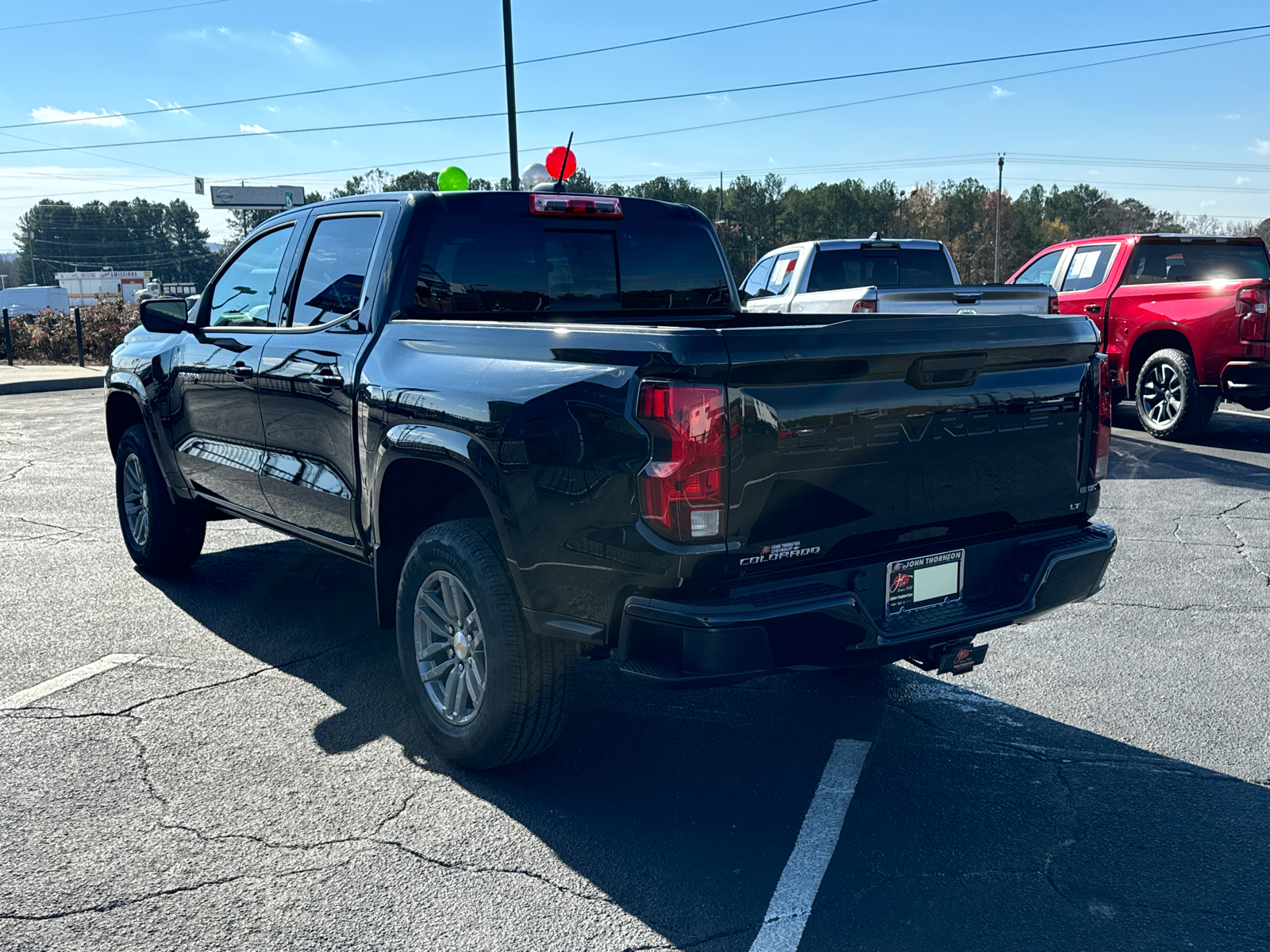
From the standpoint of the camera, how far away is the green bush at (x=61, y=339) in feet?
82.2

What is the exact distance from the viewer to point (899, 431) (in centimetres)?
319

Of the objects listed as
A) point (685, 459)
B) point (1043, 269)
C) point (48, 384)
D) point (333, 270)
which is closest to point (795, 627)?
point (685, 459)

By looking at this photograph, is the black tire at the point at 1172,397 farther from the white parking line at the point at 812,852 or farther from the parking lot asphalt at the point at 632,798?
the white parking line at the point at 812,852

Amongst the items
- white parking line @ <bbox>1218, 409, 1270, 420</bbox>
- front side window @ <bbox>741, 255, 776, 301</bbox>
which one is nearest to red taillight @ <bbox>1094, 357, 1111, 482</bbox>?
front side window @ <bbox>741, 255, 776, 301</bbox>

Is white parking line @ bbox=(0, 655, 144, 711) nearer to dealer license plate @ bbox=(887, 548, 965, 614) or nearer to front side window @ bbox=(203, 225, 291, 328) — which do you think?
front side window @ bbox=(203, 225, 291, 328)

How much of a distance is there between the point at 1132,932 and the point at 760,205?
116929 millimetres

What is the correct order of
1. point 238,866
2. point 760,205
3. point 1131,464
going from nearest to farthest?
point 238,866
point 1131,464
point 760,205

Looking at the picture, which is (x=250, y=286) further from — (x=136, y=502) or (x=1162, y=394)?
(x=1162, y=394)

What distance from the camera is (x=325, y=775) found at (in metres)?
3.71

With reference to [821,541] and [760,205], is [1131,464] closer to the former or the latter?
[821,541]

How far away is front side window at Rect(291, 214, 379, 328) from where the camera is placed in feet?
14.2

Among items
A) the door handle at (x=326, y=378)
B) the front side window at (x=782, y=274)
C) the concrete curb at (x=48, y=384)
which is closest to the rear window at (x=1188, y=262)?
Result: the front side window at (x=782, y=274)

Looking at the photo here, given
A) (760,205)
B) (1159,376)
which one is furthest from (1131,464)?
(760,205)

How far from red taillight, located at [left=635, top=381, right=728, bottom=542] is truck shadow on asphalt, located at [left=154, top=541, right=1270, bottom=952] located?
3.31ft
